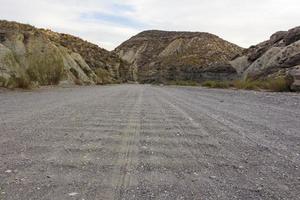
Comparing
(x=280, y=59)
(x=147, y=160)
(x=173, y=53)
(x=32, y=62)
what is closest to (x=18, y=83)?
(x=32, y=62)

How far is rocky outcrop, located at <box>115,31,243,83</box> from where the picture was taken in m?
111

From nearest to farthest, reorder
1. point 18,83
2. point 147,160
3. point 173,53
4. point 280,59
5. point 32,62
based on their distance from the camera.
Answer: point 147,160 → point 18,83 → point 32,62 → point 280,59 → point 173,53

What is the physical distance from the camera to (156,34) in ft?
491

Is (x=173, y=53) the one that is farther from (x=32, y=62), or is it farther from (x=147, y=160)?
(x=147, y=160)

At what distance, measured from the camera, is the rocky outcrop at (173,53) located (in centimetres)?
11061

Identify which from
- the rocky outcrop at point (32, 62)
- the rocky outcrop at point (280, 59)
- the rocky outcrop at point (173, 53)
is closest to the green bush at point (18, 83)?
the rocky outcrop at point (32, 62)

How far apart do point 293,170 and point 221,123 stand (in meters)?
4.65

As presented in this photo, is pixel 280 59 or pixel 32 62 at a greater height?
pixel 280 59

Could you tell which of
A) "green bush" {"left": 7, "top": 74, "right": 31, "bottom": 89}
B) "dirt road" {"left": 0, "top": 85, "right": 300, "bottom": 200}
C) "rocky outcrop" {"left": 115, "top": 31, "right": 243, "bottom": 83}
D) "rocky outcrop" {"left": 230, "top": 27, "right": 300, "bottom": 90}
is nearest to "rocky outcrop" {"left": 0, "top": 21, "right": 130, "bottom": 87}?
"green bush" {"left": 7, "top": 74, "right": 31, "bottom": 89}

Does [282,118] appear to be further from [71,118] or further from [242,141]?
[71,118]

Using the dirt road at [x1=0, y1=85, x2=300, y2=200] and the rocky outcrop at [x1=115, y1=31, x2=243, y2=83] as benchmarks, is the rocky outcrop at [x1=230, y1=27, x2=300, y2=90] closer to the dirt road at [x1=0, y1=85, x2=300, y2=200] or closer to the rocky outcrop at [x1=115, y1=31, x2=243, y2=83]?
the dirt road at [x1=0, y1=85, x2=300, y2=200]

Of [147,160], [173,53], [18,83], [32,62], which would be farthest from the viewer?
[173,53]

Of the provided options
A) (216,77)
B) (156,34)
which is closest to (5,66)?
(216,77)

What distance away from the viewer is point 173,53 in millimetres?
131375
